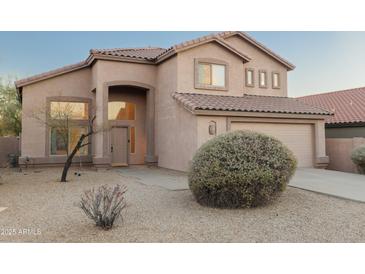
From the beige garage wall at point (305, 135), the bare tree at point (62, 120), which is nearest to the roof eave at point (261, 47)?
the beige garage wall at point (305, 135)

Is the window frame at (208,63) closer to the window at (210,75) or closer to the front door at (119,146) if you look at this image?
the window at (210,75)

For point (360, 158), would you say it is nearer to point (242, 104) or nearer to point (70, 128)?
point (242, 104)

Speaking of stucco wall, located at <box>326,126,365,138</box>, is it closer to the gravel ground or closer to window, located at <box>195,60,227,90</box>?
window, located at <box>195,60,227,90</box>

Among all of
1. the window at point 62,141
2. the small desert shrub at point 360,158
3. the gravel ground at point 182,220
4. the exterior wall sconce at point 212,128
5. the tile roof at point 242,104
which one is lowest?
the gravel ground at point 182,220

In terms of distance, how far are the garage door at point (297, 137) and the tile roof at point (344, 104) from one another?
4787mm

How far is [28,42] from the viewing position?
14836 mm

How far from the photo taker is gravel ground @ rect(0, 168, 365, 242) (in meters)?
A: 5.47

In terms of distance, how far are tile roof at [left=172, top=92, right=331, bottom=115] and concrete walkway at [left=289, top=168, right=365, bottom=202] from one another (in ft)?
12.1

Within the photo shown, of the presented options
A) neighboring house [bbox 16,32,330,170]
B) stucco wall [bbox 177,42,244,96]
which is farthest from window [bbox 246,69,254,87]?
stucco wall [bbox 177,42,244,96]

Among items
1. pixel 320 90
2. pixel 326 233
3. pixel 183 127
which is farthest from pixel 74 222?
pixel 320 90

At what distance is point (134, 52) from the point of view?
17781 mm

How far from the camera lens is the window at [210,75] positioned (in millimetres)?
15078

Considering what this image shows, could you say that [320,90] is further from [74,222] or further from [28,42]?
[74,222]

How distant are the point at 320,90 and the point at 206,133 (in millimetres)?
18469
